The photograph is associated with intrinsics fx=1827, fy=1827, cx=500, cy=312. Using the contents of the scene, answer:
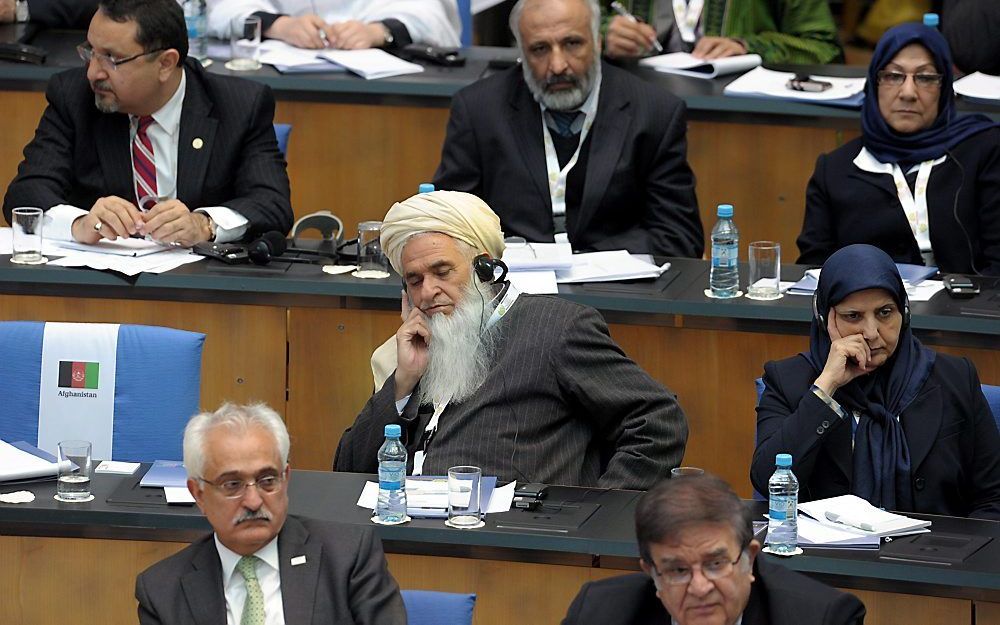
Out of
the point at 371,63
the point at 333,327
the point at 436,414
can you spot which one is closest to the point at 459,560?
the point at 436,414

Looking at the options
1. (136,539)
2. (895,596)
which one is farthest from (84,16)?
(895,596)

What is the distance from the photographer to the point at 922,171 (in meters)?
5.80

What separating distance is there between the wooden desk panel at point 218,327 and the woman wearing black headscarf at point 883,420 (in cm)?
171

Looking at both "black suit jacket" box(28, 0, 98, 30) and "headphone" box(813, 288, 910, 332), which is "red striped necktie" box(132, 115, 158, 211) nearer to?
"black suit jacket" box(28, 0, 98, 30)

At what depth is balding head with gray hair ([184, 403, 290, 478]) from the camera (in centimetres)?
372

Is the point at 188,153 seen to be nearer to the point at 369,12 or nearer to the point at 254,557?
the point at 369,12

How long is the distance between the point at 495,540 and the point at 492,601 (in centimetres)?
16

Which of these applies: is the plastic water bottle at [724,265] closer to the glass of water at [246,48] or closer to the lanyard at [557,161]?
the lanyard at [557,161]

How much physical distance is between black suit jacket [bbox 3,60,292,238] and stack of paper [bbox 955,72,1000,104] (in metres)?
2.49

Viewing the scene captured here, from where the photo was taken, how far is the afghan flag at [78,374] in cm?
A: 479

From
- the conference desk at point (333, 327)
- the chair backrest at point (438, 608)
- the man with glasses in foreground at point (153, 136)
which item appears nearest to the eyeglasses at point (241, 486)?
the chair backrest at point (438, 608)

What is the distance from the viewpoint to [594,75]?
20.3 ft

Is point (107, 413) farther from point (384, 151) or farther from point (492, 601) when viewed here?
point (384, 151)

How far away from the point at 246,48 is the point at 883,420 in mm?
3499
